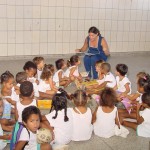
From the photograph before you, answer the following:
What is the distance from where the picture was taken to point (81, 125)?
10.1 ft

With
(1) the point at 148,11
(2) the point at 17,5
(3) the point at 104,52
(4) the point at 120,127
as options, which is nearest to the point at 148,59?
(1) the point at 148,11

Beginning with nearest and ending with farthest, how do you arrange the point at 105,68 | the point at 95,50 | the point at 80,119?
the point at 80,119, the point at 105,68, the point at 95,50

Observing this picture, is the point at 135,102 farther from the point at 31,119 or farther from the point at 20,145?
the point at 20,145

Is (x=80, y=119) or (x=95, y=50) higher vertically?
(x=95, y=50)

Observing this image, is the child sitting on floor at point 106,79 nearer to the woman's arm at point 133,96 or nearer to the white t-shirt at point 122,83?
the white t-shirt at point 122,83

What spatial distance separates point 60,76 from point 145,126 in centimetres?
191

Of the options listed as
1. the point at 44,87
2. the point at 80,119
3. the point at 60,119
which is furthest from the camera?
the point at 44,87

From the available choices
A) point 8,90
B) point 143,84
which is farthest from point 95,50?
point 8,90

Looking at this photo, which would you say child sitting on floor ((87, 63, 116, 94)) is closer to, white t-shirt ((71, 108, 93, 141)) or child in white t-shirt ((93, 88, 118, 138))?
child in white t-shirt ((93, 88, 118, 138))

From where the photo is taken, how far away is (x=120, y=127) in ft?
10.9

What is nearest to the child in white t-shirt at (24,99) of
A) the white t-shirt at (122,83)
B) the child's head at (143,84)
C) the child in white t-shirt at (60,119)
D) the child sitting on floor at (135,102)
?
the child in white t-shirt at (60,119)

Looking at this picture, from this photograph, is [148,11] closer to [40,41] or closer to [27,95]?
[40,41]

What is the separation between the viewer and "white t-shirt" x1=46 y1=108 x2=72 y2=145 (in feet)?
9.54

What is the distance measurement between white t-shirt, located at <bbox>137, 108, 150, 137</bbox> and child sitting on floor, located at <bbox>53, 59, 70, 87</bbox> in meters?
1.74
